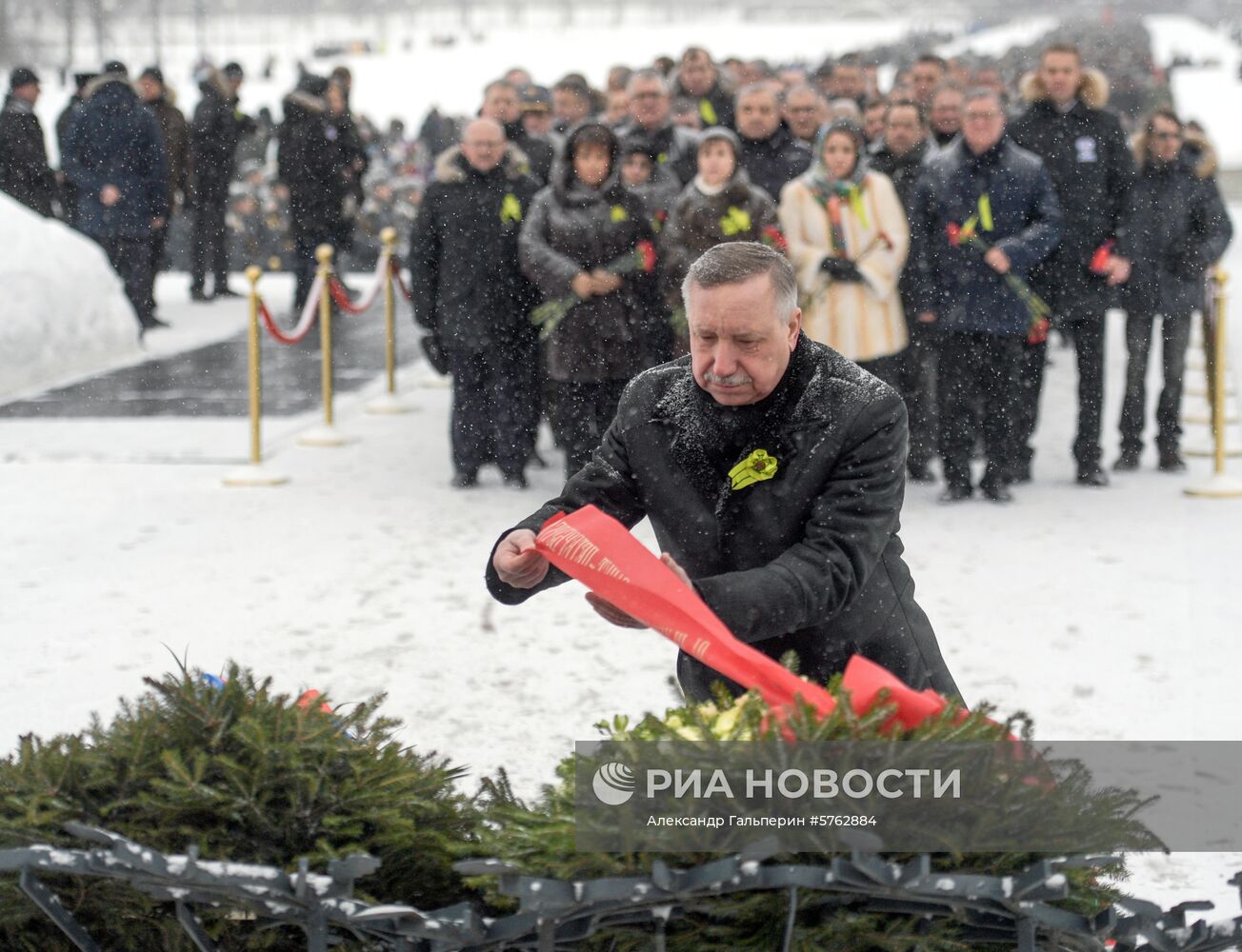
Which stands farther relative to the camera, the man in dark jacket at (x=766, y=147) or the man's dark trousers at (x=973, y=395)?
the man in dark jacket at (x=766, y=147)

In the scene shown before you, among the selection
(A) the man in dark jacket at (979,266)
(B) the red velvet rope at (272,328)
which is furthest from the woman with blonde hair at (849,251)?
(B) the red velvet rope at (272,328)

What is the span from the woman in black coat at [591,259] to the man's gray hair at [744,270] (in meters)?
5.91

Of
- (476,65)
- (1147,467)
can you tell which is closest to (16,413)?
(1147,467)

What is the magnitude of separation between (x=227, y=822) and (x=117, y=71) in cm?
1287

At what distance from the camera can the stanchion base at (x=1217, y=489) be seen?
9.39 meters

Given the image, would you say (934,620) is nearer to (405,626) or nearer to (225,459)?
(405,626)

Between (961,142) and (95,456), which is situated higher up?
(961,142)

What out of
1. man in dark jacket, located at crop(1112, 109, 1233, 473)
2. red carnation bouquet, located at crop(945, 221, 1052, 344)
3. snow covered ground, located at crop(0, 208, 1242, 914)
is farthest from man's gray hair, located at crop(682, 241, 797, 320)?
man in dark jacket, located at crop(1112, 109, 1233, 473)

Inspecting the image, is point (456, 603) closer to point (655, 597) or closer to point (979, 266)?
point (979, 266)

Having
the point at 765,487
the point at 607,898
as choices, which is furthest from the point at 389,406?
the point at 607,898

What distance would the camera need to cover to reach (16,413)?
11781 mm

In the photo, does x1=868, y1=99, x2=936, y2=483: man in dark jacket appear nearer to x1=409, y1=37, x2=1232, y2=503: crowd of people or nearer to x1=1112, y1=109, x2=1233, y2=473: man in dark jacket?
x1=409, y1=37, x2=1232, y2=503: crowd of people

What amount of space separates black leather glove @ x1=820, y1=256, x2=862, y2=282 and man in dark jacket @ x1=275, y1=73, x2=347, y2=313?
25.6 ft

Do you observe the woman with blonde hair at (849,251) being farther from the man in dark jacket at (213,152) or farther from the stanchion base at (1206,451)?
the man in dark jacket at (213,152)
